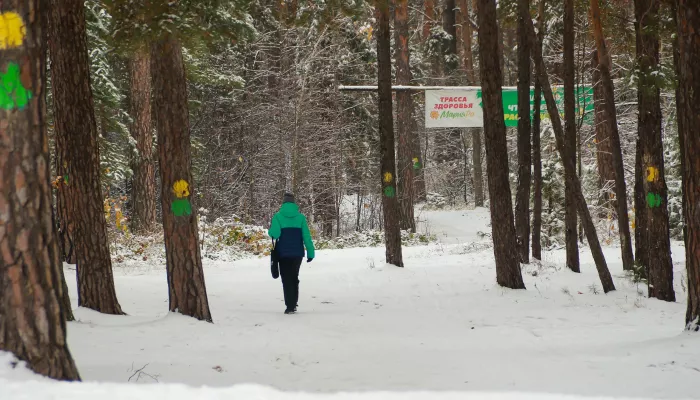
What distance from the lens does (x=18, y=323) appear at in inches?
148

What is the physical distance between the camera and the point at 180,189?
26.3 ft

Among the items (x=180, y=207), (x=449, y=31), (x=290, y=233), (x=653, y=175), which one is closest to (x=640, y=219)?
(x=653, y=175)

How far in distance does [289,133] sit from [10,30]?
19802mm

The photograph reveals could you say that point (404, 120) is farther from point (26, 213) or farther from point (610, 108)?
point (26, 213)

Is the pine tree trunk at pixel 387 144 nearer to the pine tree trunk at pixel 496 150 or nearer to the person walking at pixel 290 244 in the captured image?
the pine tree trunk at pixel 496 150

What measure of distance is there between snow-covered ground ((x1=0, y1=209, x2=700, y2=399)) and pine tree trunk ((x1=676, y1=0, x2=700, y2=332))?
2.19 feet

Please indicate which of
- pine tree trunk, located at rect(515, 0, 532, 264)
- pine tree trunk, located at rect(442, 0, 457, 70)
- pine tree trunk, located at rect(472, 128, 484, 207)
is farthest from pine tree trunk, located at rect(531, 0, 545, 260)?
pine tree trunk, located at rect(472, 128, 484, 207)

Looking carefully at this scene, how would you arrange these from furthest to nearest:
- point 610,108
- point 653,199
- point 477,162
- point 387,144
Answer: point 477,162
point 387,144
point 610,108
point 653,199

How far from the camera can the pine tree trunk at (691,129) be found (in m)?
6.20

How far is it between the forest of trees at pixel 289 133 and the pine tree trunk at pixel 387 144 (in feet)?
0.10

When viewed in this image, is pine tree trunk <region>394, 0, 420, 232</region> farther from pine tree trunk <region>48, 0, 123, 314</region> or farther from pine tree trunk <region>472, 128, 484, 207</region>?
pine tree trunk <region>48, 0, 123, 314</region>

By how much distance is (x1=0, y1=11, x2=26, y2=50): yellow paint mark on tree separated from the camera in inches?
146

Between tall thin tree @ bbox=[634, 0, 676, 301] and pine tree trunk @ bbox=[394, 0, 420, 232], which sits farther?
pine tree trunk @ bbox=[394, 0, 420, 232]

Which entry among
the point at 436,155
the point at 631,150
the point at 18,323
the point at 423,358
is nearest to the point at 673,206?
the point at 631,150
